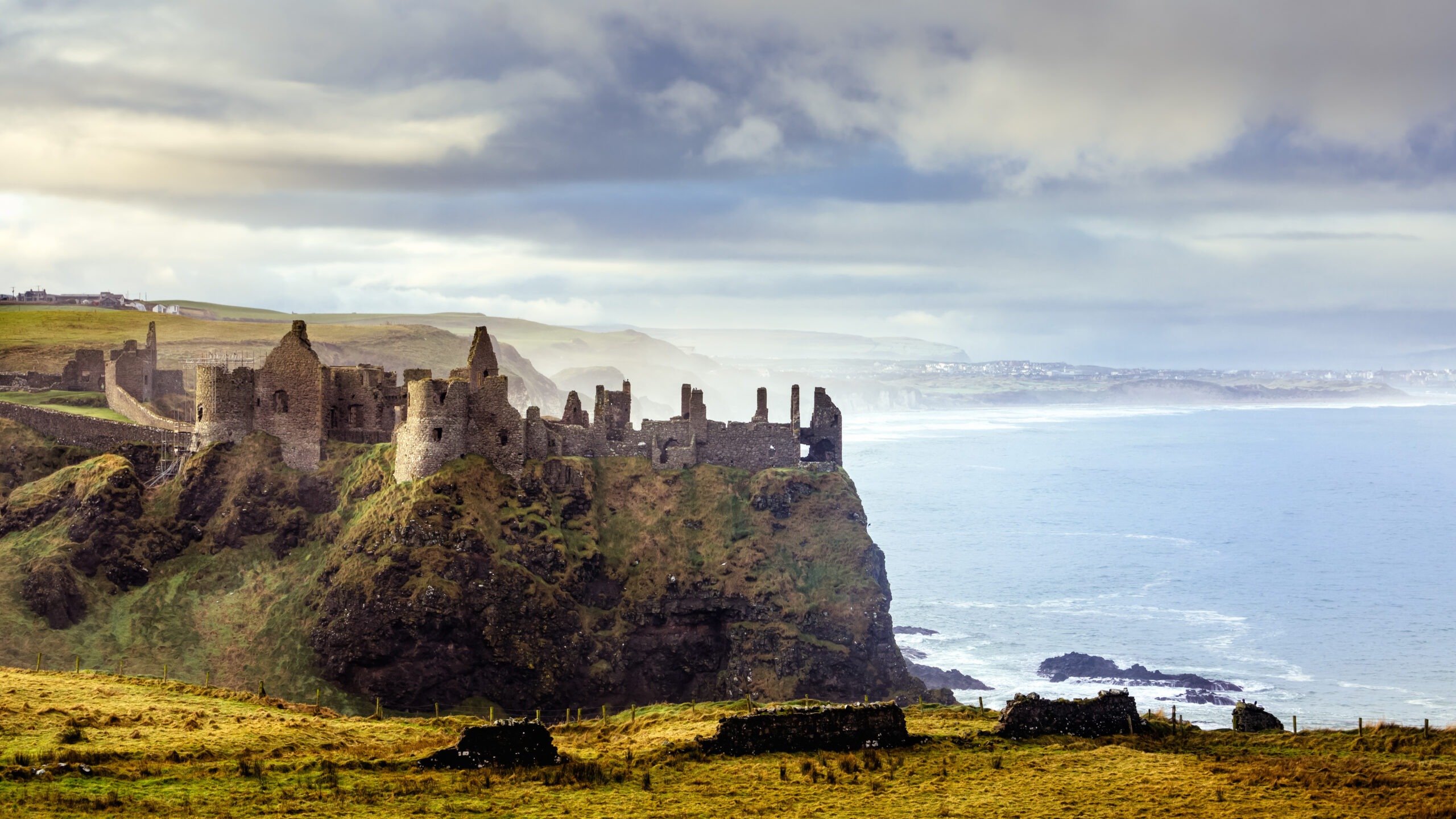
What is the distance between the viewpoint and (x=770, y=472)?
73.8m

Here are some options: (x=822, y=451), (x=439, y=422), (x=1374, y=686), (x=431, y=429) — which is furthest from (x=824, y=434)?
(x=1374, y=686)

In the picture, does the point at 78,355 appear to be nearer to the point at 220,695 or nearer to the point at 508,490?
the point at 508,490

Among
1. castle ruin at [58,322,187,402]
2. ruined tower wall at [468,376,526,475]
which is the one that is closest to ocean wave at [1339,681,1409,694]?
ruined tower wall at [468,376,526,475]

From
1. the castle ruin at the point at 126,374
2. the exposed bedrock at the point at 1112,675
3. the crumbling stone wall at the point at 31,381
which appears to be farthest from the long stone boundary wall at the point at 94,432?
the exposed bedrock at the point at 1112,675

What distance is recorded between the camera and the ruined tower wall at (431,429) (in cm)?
6475

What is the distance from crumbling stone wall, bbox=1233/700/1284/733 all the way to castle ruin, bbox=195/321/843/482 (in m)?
39.0

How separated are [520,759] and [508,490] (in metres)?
36.5

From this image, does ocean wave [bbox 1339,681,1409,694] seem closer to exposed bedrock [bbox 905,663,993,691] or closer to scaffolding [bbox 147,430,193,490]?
exposed bedrock [bbox 905,663,993,691]

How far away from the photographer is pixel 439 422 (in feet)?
213

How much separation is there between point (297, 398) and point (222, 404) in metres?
4.01

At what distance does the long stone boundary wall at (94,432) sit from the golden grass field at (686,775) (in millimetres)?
38176

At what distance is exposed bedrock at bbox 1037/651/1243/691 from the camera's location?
251 ft

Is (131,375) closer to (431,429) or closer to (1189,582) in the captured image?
(431,429)

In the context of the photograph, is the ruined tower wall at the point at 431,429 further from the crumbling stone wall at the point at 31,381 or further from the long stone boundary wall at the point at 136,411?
the crumbling stone wall at the point at 31,381
